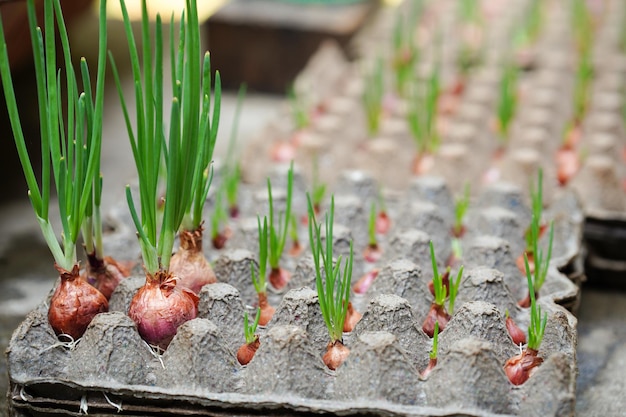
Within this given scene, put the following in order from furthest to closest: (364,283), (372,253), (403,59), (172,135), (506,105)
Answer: (403,59) < (506,105) < (372,253) < (364,283) < (172,135)

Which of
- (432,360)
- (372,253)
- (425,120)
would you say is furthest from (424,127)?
(432,360)

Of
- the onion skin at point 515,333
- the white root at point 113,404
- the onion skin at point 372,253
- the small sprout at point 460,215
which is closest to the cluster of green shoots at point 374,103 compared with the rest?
the small sprout at point 460,215

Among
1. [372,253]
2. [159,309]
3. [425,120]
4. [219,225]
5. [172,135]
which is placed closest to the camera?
[172,135]

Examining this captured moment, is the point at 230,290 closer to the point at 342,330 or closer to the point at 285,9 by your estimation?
the point at 342,330

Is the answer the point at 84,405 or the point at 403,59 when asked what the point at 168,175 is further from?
the point at 403,59

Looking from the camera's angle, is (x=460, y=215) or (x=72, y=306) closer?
(x=72, y=306)

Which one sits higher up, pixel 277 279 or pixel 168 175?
pixel 168 175

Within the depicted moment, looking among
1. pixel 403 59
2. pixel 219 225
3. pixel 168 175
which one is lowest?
pixel 219 225
